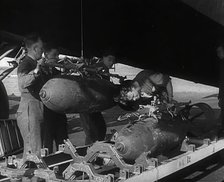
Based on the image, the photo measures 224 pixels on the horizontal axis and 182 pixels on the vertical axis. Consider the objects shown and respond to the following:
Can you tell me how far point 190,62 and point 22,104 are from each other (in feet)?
14.5

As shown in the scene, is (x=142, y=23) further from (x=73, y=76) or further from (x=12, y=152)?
(x=12, y=152)

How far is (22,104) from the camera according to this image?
11.6 ft

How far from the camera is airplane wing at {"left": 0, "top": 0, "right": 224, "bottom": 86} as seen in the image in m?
4.62

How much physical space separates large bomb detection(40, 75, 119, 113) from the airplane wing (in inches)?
52.7

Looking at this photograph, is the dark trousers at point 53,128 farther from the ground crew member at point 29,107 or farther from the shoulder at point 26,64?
the shoulder at point 26,64

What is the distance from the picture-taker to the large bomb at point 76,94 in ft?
10.6

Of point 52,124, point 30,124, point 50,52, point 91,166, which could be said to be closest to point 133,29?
point 50,52

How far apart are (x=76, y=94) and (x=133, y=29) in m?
2.63

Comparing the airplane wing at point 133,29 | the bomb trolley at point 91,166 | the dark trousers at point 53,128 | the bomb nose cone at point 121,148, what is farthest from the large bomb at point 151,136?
the airplane wing at point 133,29

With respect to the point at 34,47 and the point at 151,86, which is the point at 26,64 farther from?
the point at 151,86

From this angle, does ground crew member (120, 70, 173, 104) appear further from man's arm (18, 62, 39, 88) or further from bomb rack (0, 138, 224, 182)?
man's arm (18, 62, 39, 88)

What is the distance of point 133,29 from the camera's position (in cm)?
567

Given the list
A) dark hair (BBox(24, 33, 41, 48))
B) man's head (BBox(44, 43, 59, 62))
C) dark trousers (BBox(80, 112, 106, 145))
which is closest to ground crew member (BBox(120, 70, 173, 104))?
dark trousers (BBox(80, 112, 106, 145))

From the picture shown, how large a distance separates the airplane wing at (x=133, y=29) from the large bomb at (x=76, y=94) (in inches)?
52.7
